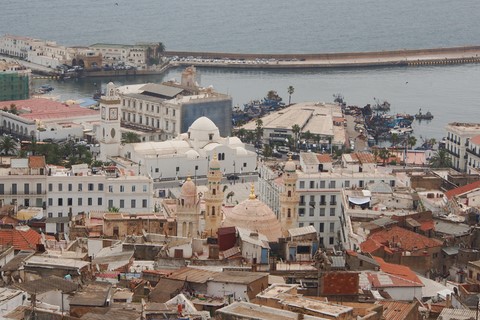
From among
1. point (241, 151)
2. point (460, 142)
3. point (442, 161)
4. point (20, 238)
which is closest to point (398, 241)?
point (20, 238)

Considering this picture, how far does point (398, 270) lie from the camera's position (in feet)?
113

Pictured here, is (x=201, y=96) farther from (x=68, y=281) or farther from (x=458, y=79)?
(x=68, y=281)

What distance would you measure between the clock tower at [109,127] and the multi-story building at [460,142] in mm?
15490

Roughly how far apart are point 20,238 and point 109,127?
97.2 feet

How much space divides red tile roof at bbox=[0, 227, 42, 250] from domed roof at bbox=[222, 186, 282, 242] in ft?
20.3

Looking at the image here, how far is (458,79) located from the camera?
11369 centimetres

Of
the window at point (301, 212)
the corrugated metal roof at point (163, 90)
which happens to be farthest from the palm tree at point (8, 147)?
the window at point (301, 212)

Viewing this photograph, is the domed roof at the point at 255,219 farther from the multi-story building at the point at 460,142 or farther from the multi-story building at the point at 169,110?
the multi-story building at the point at 169,110

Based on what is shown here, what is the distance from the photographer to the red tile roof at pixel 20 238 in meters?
34.4

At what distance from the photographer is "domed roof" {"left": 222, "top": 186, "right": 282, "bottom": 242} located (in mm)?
39103

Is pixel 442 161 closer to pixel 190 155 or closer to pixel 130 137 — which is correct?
pixel 190 155

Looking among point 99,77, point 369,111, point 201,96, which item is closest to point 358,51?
point 99,77

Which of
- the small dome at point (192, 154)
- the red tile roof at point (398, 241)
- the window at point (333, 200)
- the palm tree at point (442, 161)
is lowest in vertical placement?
the small dome at point (192, 154)

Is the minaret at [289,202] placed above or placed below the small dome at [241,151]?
above
